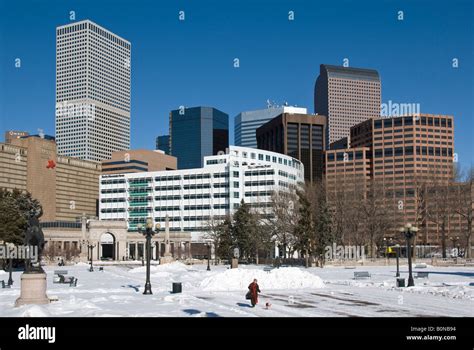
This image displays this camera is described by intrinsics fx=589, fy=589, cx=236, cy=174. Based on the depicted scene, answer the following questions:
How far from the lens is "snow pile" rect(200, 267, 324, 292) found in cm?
3972

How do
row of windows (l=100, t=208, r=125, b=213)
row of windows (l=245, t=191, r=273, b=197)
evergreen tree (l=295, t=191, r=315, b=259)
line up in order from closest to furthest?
evergreen tree (l=295, t=191, r=315, b=259) < row of windows (l=245, t=191, r=273, b=197) < row of windows (l=100, t=208, r=125, b=213)

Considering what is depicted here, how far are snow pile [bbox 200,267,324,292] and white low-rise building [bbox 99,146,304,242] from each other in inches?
4147

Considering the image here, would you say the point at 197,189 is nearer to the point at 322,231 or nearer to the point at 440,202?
the point at 440,202

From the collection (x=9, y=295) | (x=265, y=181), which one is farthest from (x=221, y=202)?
(x=9, y=295)

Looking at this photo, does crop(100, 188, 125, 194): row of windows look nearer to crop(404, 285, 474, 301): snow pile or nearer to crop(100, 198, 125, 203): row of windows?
crop(100, 198, 125, 203): row of windows

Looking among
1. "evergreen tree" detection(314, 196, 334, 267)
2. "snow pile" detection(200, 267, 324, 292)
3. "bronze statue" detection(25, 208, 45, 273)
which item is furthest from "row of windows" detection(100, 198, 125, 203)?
"bronze statue" detection(25, 208, 45, 273)

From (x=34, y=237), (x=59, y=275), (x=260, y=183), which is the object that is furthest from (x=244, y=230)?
(x=34, y=237)

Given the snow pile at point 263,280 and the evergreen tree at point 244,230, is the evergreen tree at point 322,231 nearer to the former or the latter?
the evergreen tree at point 244,230

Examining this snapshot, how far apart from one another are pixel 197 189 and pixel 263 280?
122m


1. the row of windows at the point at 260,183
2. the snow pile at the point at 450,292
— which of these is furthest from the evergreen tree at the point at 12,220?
the row of windows at the point at 260,183

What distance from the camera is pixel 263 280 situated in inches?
1594

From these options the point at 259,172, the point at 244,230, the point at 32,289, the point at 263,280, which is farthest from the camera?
the point at 259,172

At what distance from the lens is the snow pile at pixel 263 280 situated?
130 ft
